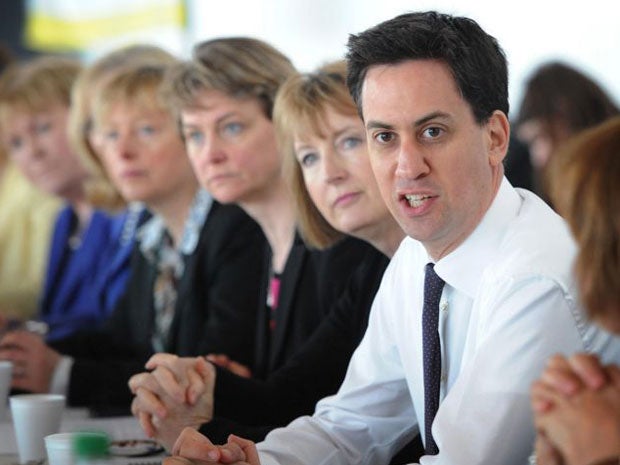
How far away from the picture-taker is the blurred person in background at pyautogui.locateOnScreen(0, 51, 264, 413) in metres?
2.43

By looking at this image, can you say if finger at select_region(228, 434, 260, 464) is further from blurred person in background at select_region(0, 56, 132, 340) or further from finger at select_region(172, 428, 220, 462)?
blurred person in background at select_region(0, 56, 132, 340)

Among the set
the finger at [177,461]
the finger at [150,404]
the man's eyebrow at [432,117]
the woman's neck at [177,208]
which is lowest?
the finger at [150,404]

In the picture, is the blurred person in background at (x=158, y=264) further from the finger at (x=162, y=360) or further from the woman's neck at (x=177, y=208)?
the finger at (x=162, y=360)

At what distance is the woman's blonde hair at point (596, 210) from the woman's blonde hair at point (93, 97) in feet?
6.64

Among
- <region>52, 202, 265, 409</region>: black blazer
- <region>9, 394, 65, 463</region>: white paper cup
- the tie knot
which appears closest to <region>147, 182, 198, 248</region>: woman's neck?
<region>52, 202, 265, 409</region>: black blazer

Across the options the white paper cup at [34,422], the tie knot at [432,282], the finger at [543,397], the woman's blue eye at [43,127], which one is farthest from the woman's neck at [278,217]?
the woman's blue eye at [43,127]

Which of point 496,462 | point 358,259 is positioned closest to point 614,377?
point 496,462

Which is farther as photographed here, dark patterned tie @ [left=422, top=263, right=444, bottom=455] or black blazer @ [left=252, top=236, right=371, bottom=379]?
black blazer @ [left=252, top=236, right=371, bottom=379]

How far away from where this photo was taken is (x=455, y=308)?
1522mm

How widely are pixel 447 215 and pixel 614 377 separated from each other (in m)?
0.43

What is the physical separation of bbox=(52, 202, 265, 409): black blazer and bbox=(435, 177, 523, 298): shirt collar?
986 millimetres

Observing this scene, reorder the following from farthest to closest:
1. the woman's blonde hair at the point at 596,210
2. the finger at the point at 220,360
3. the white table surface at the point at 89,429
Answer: the finger at the point at 220,360 < the white table surface at the point at 89,429 < the woman's blonde hair at the point at 596,210

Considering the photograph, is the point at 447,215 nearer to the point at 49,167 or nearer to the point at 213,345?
the point at 213,345

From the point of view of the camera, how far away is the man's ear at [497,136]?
4.98ft
